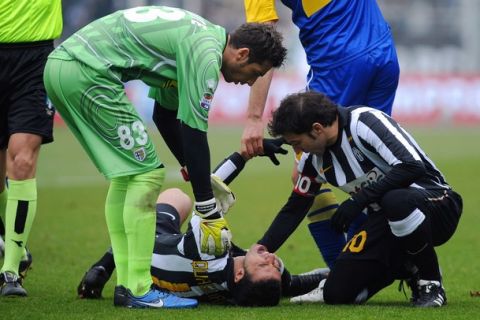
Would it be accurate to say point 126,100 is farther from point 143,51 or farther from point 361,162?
point 361,162

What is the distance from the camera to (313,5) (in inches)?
276

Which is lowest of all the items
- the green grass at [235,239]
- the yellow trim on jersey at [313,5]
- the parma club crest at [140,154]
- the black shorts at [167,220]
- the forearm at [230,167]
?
the green grass at [235,239]

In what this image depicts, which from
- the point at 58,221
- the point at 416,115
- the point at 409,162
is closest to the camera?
the point at 409,162

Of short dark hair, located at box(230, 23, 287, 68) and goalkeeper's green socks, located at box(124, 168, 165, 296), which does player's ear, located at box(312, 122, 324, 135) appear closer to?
short dark hair, located at box(230, 23, 287, 68)

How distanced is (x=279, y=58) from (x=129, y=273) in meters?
1.52

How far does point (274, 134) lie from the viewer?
20.0ft

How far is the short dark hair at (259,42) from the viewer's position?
19.6 feet

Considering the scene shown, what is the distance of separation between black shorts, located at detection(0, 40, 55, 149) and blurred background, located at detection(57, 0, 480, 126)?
16.9m

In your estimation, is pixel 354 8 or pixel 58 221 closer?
pixel 354 8

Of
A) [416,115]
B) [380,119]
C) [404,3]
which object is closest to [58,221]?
[380,119]

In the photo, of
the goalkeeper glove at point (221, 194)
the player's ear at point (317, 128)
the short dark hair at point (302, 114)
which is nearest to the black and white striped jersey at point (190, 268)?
the goalkeeper glove at point (221, 194)

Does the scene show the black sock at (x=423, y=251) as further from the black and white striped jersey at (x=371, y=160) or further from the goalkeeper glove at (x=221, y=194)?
the goalkeeper glove at (x=221, y=194)

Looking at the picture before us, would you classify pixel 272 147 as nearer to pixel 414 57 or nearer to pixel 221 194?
pixel 221 194

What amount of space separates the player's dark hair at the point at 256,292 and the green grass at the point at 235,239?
89 millimetres
